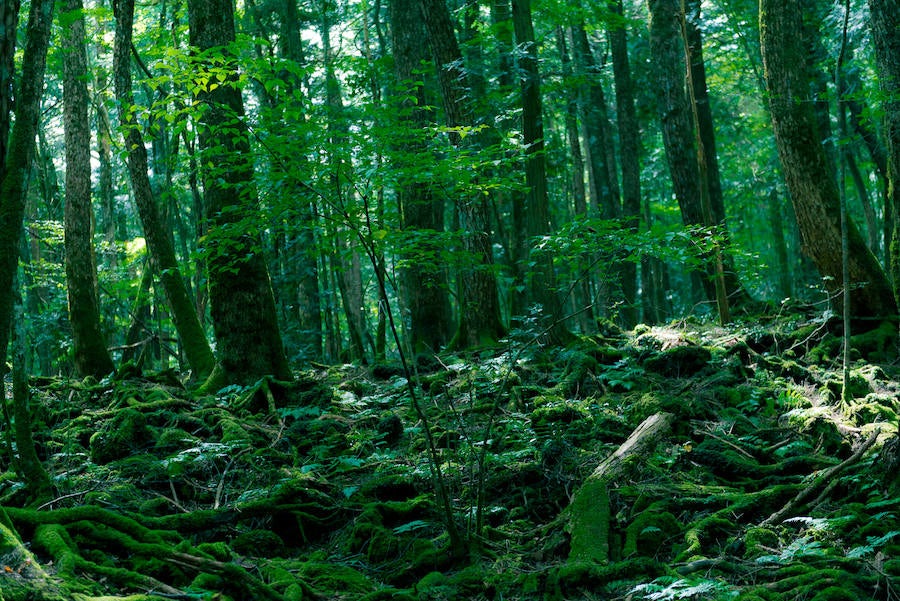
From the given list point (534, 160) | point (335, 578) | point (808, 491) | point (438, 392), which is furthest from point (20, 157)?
point (534, 160)

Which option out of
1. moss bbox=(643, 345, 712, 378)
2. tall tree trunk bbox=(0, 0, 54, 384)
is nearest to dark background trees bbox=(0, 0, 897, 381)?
moss bbox=(643, 345, 712, 378)

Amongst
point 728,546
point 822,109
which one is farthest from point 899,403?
point 822,109

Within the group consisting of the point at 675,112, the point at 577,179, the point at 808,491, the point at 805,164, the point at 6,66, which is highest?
the point at 577,179

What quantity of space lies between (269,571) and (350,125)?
3636 millimetres

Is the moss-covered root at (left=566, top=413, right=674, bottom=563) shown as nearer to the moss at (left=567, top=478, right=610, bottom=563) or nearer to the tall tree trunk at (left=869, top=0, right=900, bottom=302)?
the moss at (left=567, top=478, right=610, bottom=563)

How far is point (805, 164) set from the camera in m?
9.91

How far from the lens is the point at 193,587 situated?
427 cm

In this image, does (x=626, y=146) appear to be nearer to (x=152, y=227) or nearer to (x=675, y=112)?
(x=675, y=112)

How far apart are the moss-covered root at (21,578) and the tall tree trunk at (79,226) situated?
8231mm

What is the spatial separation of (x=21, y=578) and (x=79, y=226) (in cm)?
938

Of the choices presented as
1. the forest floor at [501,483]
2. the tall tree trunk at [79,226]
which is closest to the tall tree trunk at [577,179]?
the forest floor at [501,483]

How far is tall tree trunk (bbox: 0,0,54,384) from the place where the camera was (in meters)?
4.57

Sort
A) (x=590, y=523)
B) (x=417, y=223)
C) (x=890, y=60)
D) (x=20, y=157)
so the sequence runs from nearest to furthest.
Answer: (x=20, y=157)
(x=590, y=523)
(x=890, y=60)
(x=417, y=223)

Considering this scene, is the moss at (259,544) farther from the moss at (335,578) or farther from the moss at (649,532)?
the moss at (649,532)
